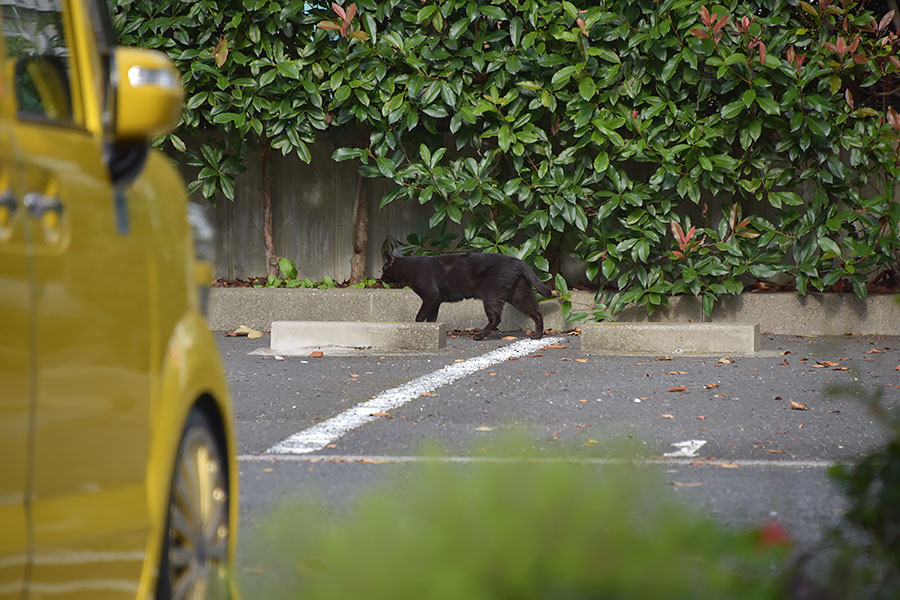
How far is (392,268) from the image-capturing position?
934 cm

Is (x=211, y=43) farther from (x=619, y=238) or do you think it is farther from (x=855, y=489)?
(x=855, y=489)

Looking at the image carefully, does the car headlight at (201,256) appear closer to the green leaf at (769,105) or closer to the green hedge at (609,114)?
the green hedge at (609,114)

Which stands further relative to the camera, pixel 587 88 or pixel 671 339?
pixel 587 88

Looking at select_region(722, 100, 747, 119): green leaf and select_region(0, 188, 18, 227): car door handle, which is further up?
select_region(722, 100, 747, 119): green leaf

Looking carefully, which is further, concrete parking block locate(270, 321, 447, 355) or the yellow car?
concrete parking block locate(270, 321, 447, 355)

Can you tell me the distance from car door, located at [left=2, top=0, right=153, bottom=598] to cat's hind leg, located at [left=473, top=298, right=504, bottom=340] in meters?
6.77

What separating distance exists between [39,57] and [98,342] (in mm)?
826

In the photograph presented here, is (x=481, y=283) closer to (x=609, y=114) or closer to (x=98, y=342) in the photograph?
(x=609, y=114)

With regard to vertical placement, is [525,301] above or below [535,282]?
below

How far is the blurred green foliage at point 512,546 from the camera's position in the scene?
1.32m

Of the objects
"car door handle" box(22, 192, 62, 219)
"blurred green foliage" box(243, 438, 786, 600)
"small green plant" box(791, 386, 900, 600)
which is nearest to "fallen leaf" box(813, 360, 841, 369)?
"small green plant" box(791, 386, 900, 600)

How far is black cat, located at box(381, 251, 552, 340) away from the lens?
890 centimetres

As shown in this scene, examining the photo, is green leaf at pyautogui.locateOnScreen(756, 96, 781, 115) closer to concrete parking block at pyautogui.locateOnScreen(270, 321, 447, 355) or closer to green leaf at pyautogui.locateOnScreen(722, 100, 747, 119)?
green leaf at pyautogui.locateOnScreen(722, 100, 747, 119)

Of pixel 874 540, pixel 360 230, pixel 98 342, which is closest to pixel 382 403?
pixel 98 342
